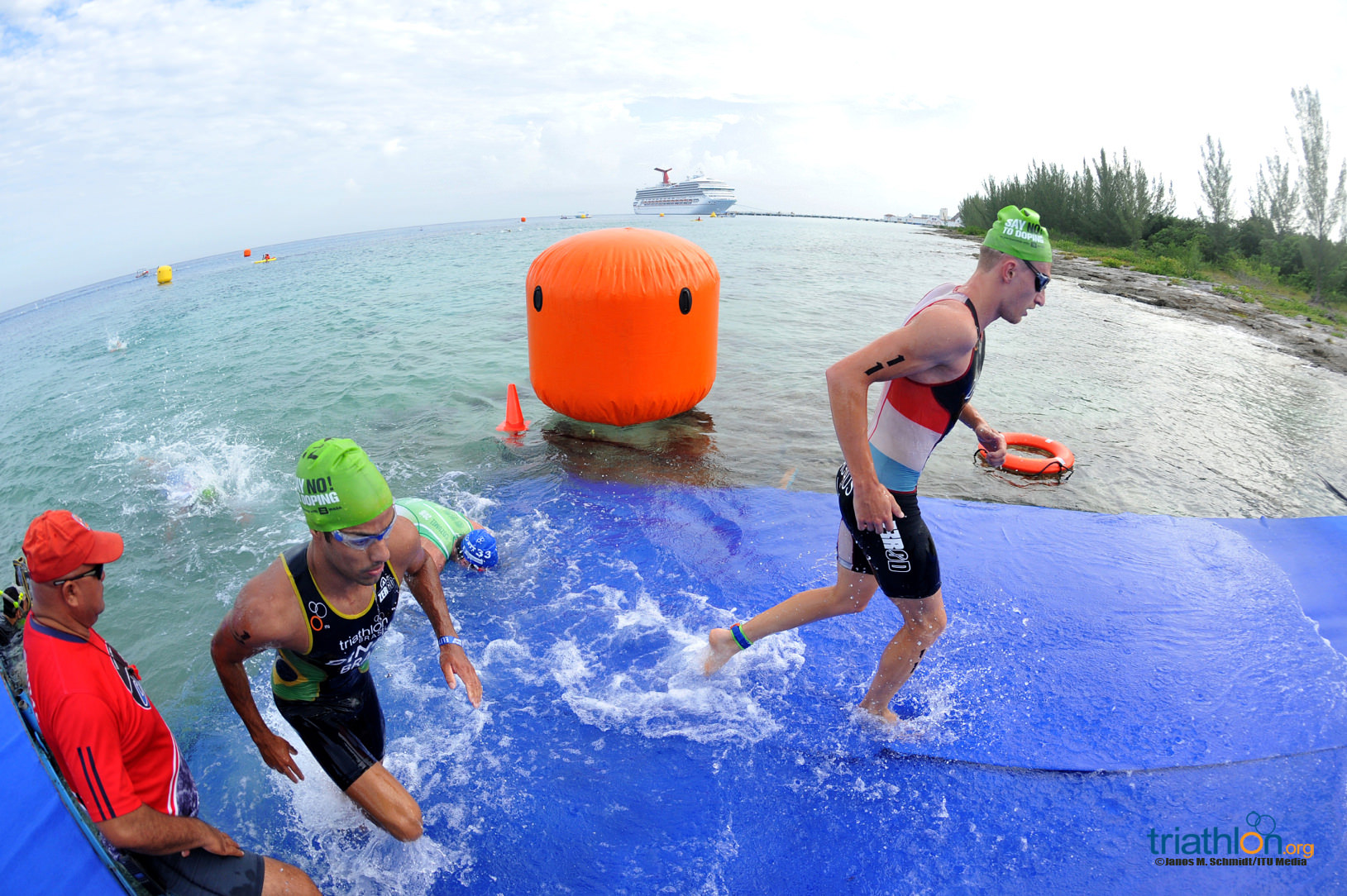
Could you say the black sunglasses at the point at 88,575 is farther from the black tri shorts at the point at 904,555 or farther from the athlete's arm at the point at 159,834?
the black tri shorts at the point at 904,555

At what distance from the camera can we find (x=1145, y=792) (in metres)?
3.11

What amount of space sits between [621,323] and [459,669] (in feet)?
13.9

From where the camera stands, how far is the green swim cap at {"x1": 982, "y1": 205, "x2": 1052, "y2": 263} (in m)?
2.72

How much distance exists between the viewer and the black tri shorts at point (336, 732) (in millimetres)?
2736

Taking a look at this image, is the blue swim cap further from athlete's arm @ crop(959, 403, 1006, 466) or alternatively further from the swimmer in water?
athlete's arm @ crop(959, 403, 1006, 466)

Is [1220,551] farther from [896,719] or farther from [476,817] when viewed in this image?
[476,817]

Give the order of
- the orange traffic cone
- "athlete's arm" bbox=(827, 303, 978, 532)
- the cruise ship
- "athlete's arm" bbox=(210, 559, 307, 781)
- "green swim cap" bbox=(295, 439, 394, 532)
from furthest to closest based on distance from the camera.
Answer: the cruise ship < the orange traffic cone < "athlete's arm" bbox=(827, 303, 978, 532) < "athlete's arm" bbox=(210, 559, 307, 781) < "green swim cap" bbox=(295, 439, 394, 532)

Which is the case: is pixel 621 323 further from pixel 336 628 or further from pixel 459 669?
pixel 336 628

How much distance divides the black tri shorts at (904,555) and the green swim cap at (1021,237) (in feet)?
3.73

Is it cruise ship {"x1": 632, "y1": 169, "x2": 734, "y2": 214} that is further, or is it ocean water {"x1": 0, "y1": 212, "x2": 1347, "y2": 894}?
cruise ship {"x1": 632, "y1": 169, "x2": 734, "y2": 214}

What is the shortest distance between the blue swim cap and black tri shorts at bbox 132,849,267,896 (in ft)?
9.31

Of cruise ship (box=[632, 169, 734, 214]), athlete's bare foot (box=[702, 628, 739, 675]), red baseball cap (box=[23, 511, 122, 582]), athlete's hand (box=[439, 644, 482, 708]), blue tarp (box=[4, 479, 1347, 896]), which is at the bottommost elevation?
blue tarp (box=[4, 479, 1347, 896])

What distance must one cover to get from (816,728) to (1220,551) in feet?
12.8

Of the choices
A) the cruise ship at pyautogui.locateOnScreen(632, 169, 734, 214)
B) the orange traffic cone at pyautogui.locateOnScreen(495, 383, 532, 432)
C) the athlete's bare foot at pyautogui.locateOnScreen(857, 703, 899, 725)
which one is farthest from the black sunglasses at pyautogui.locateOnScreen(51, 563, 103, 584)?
the cruise ship at pyautogui.locateOnScreen(632, 169, 734, 214)
